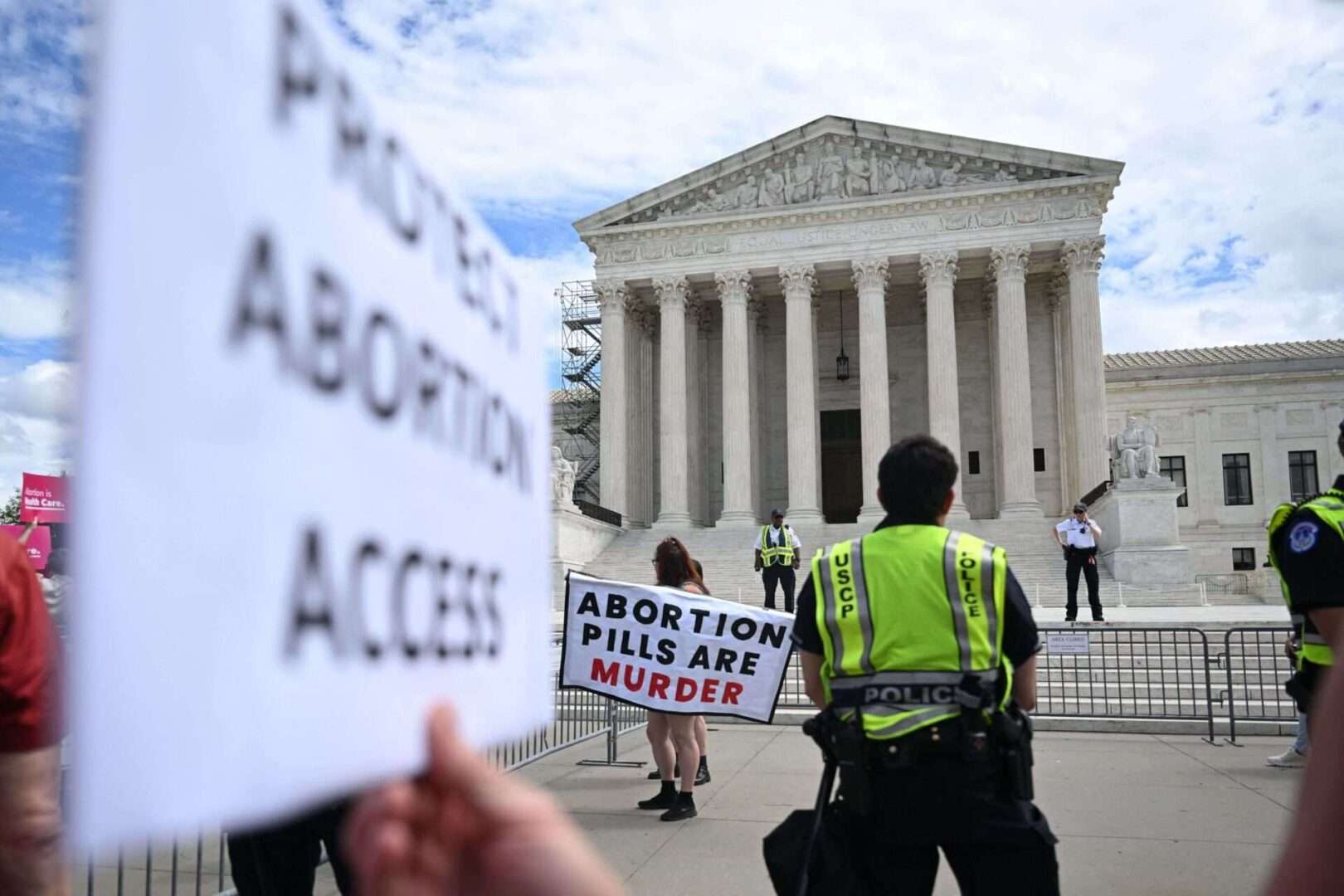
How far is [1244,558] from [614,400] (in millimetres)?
27842

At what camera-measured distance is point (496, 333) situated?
70.1 inches

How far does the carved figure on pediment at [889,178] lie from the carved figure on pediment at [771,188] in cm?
316

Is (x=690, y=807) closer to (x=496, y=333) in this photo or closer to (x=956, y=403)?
(x=496, y=333)

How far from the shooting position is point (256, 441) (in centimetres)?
113

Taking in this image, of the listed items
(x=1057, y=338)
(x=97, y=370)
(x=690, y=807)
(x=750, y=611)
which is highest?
(x=1057, y=338)

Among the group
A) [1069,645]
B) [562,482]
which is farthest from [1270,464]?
[1069,645]

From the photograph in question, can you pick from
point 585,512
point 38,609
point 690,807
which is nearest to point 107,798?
point 38,609

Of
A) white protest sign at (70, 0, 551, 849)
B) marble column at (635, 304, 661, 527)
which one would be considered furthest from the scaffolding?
white protest sign at (70, 0, 551, 849)

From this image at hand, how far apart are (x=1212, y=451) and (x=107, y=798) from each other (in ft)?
171

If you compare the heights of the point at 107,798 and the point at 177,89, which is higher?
the point at 177,89

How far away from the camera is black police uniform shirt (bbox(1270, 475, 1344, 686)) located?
14.6 feet

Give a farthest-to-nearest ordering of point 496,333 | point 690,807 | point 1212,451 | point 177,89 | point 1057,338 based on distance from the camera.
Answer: point 1212,451
point 1057,338
point 690,807
point 496,333
point 177,89

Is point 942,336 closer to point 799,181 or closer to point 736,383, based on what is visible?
point 736,383

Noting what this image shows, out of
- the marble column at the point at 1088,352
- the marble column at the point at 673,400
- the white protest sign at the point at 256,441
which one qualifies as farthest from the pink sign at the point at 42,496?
the marble column at the point at 1088,352
